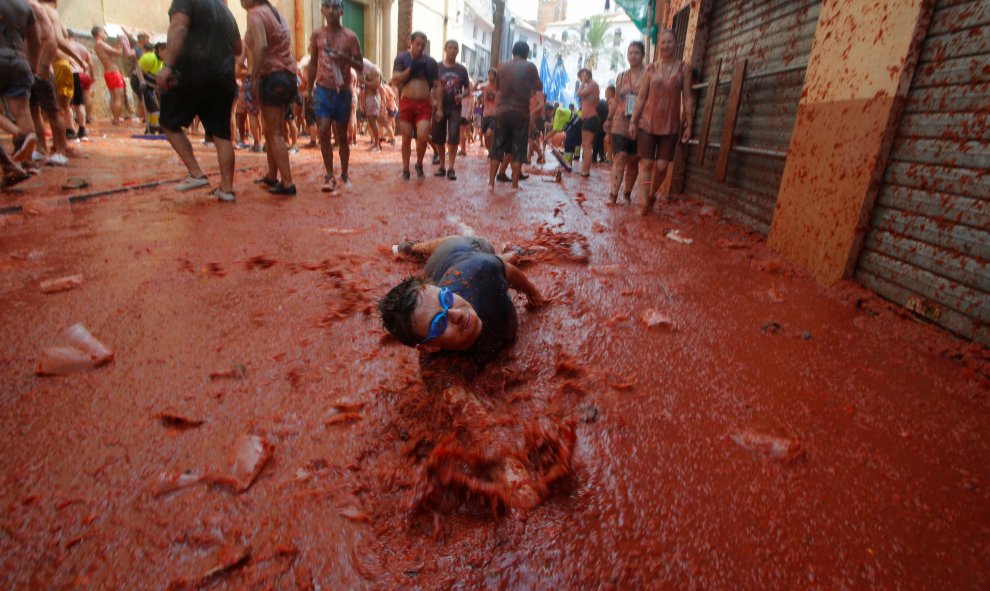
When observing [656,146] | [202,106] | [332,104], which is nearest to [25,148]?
[202,106]

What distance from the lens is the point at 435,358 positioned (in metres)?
1.99

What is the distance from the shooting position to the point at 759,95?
4.80 meters

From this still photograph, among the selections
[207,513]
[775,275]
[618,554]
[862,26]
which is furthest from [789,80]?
[207,513]

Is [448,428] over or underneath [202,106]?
underneath

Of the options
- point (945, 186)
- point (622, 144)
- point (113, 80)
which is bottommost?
point (945, 186)

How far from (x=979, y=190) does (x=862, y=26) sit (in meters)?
1.29

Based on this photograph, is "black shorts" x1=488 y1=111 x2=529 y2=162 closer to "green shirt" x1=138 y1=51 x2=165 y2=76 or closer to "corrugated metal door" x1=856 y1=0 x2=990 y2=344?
"corrugated metal door" x1=856 y1=0 x2=990 y2=344

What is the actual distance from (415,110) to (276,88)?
1.90 m

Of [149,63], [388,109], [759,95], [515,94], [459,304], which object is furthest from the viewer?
[388,109]

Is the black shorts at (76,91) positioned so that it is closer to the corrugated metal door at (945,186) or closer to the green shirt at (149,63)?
the green shirt at (149,63)

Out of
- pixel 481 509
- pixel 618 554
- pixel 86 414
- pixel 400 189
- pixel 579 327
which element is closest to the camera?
pixel 618 554

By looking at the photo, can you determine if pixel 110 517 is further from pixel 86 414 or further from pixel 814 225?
pixel 814 225

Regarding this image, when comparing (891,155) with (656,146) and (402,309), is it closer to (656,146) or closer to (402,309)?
(656,146)

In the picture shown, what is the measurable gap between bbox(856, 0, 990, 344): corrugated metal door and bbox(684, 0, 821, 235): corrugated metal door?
134 centimetres
